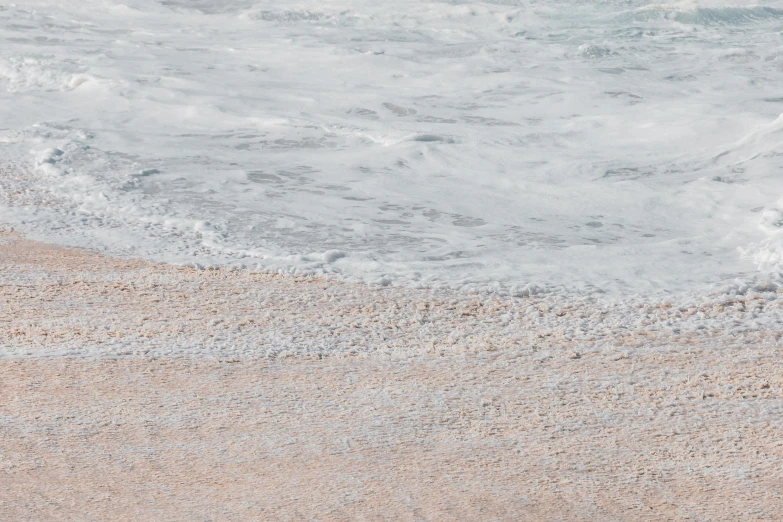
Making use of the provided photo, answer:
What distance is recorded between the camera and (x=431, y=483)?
280 cm

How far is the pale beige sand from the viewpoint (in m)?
2.70

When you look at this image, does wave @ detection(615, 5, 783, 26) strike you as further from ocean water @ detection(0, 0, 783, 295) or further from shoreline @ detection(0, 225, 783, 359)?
shoreline @ detection(0, 225, 783, 359)

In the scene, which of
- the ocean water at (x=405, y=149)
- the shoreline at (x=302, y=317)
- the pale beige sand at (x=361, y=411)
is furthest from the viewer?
the ocean water at (x=405, y=149)

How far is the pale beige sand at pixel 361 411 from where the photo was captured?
8.85 feet

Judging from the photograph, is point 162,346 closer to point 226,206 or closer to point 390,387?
point 390,387

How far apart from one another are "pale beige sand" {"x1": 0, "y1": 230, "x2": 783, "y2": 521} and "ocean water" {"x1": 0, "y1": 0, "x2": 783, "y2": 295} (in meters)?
0.83

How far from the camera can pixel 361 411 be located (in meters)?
3.29

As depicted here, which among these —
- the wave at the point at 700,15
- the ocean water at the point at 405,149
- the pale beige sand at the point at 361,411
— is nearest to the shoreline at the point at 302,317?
the pale beige sand at the point at 361,411

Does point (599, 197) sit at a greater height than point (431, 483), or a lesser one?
lesser

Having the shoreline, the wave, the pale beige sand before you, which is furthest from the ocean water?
the wave

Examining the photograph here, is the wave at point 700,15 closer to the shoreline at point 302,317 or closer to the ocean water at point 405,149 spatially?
the ocean water at point 405,149

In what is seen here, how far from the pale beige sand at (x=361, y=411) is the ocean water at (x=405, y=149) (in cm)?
83

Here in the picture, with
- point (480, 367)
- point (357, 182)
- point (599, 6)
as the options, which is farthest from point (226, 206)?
point (599, 6)

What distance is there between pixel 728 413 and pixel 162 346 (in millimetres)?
2186
